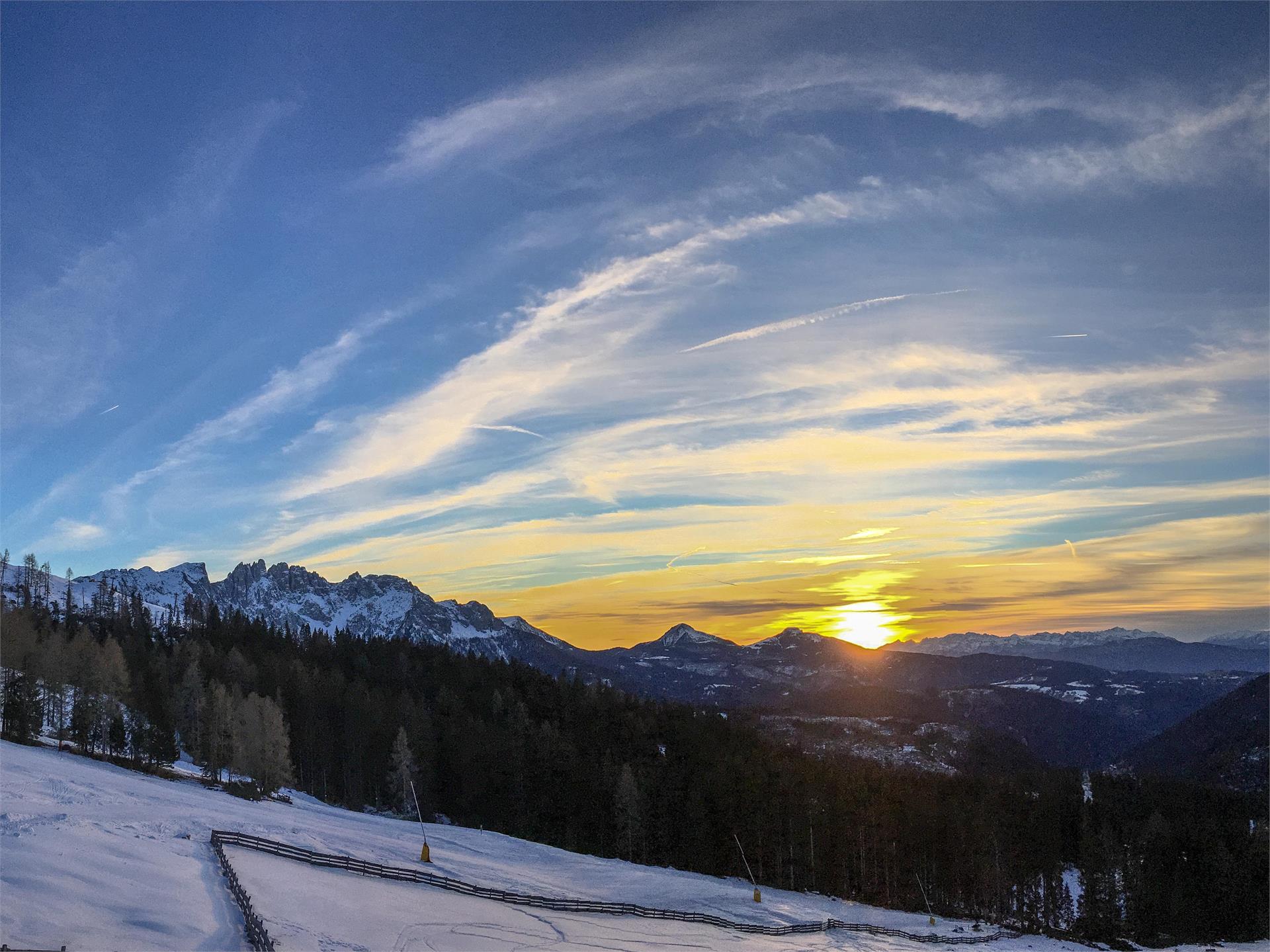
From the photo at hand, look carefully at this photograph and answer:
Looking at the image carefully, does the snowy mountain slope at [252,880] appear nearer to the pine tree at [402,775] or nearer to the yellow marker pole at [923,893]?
the yellow marker pole at [923,893]

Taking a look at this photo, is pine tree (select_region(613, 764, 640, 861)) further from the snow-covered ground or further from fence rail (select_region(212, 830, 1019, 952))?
fence rail (select_region(212, 830, 1019, 952))

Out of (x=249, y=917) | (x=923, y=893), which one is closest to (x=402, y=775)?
(x=923, y=893)

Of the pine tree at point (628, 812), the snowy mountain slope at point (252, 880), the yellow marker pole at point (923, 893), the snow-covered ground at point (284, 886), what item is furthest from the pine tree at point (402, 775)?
the yellow marker pole at point (923, 893)

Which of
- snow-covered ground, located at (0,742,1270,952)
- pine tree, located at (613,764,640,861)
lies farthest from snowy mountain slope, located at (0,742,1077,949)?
pine tree, located at (613,764,640,861)

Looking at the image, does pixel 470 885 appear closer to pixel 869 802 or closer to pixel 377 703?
pixel 869 802

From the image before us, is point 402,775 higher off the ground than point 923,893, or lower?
higher

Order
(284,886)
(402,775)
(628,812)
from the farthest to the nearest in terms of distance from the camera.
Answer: (402,775), (628,812), (284,886)

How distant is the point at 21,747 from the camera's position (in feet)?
252

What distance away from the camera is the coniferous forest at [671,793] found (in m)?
98.8

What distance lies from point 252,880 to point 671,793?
77.0 metres

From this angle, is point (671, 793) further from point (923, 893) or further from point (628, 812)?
point (923, 893)

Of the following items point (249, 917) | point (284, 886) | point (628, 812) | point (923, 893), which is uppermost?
point (249, 917)

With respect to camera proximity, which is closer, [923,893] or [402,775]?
[923,893]

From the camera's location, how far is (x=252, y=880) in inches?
1577
